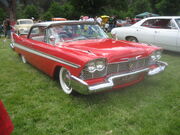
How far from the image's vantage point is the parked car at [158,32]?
6.30 metres

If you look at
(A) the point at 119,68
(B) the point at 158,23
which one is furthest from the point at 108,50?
(B) the point at 158,23

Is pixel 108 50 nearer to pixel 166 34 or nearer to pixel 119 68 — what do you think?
pixel 119 68

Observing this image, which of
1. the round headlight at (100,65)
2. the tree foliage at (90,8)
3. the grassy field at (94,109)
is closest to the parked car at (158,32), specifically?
the grassy field at (94,109)

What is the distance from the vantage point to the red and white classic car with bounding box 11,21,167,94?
3131mm

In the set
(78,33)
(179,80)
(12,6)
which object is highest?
(12,6)

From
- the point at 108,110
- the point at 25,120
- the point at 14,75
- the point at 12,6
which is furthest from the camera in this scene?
the point at 12,6

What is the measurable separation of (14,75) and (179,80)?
3.95 m

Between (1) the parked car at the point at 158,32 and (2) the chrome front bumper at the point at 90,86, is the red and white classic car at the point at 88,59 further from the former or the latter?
(1) the parked car at the point at 158,32

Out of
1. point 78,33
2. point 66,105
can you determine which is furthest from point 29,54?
point 66,105

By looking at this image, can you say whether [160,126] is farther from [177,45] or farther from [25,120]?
[177,45]

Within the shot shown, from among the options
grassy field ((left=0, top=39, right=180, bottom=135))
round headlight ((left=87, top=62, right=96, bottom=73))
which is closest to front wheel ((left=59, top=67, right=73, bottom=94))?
grassy field ((left=0, top=39, right=180, bottom=135))

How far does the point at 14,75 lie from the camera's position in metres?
5.05

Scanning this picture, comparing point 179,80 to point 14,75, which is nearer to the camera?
point 179,80

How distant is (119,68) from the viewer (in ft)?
11.2
